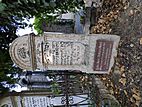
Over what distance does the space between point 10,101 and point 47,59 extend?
210 centimetres

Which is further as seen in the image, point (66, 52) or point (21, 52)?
point (21, 52)

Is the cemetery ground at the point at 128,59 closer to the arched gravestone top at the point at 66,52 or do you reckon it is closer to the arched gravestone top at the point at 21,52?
the arched gravestone top at the point at 66,52

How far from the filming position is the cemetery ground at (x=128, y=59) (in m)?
5.06

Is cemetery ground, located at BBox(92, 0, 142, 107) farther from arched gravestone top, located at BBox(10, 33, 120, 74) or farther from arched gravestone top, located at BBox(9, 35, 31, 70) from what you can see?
arched gravestone top, located at BBox(9, 35, 31, 70)

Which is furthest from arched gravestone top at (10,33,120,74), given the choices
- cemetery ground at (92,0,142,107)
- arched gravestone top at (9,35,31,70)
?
cemetery ground at (92,0,142,107)

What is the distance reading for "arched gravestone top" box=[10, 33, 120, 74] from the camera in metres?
5.70

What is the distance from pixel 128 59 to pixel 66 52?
1.21 meters

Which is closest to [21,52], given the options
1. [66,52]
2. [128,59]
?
[66,52]

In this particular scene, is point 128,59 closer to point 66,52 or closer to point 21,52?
point 66,52

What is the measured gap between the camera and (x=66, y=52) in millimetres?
5824

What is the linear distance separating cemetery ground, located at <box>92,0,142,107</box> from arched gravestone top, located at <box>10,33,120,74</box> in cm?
23

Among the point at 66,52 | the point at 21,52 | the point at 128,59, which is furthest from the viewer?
the point at 21,52

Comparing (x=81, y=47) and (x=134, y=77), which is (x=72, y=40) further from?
(x=134, y=77)

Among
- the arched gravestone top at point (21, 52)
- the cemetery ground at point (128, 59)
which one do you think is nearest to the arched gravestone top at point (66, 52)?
the arched gravestone top at point (21, 52)
